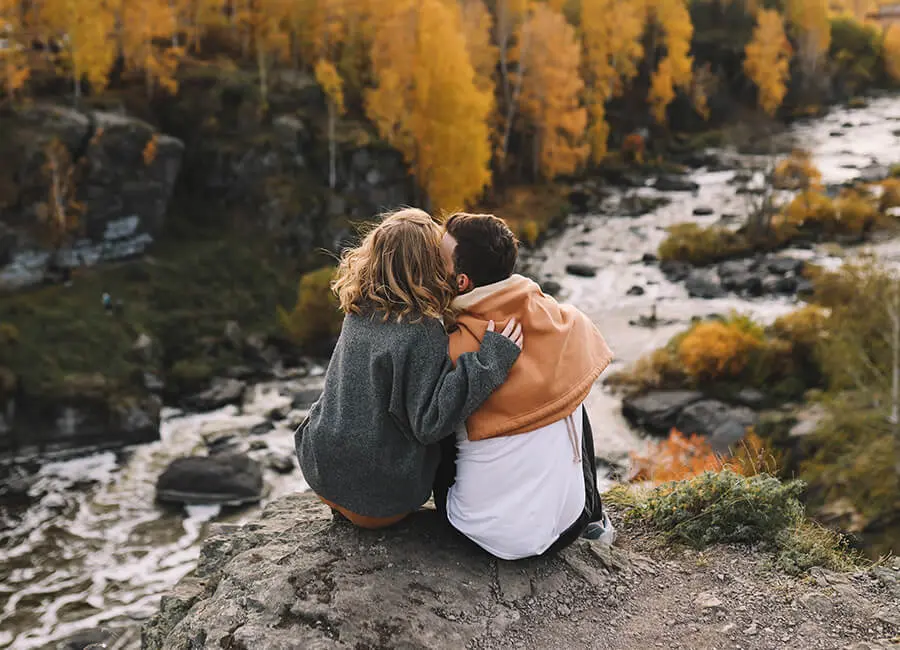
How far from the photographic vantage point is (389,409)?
4414mm

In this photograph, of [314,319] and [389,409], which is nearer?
[389,409]

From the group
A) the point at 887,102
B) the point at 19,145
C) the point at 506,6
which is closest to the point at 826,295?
the point at 19,145

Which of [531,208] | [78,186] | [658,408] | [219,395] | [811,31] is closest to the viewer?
[658,408]

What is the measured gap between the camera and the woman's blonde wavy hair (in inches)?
173

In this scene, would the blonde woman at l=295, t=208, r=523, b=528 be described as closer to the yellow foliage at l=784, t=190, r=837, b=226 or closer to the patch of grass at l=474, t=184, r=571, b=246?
the patch of grass at l=474, t=184, r=571, b=246

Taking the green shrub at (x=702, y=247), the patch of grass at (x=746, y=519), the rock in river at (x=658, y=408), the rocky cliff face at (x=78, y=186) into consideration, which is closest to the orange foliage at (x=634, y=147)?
the green shrub at (x=702, y=247)

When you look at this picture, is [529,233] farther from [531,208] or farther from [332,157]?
[332,157]

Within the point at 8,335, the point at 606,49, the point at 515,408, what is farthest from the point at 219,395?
the point at 606,49

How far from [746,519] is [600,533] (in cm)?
111

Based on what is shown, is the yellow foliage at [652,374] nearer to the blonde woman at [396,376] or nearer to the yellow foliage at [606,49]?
the blonde woman at [396,376]

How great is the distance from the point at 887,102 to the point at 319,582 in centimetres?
6820

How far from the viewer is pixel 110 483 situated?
18156mm

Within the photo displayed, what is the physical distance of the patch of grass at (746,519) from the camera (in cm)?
524

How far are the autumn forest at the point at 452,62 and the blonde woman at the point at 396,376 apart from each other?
28408 millimetres
